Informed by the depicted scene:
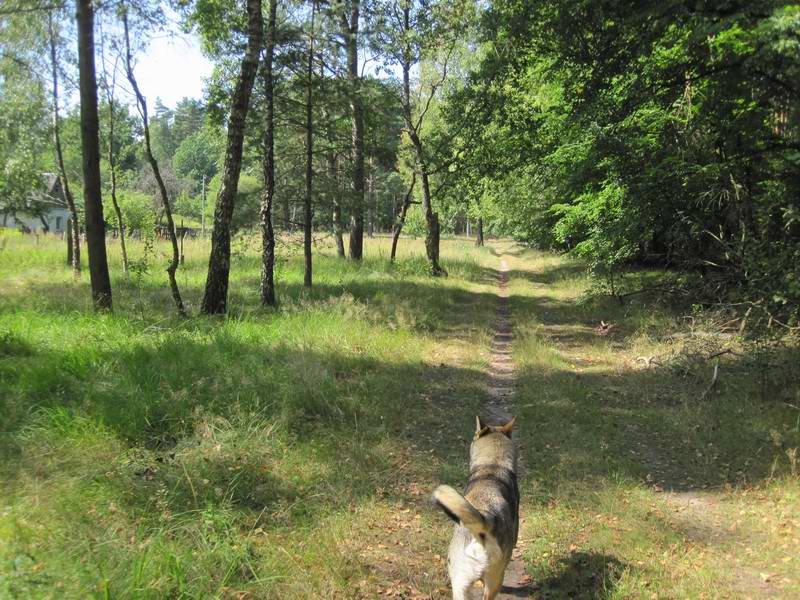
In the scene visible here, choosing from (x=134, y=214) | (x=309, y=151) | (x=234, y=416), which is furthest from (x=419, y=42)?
(x=134, y=214)

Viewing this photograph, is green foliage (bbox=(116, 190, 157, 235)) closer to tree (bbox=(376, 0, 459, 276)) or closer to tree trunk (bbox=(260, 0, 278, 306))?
tree (bbox=(376, 0, 459, 276))

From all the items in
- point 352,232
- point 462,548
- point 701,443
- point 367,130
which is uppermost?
point 367,130

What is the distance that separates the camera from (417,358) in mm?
9711

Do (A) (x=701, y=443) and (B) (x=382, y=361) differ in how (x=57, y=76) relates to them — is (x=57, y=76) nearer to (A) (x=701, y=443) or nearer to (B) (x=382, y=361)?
(B) (x=382, y=361)

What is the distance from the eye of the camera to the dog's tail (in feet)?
9.42

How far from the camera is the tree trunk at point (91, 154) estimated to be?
10914 millimetres

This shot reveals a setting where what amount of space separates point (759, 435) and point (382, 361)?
17.7ft

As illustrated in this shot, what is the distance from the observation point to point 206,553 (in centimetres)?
352

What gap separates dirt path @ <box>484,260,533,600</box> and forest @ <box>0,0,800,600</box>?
0.19 feet

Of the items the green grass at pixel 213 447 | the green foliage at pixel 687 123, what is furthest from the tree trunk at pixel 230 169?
the green foliage at pixel 687 123

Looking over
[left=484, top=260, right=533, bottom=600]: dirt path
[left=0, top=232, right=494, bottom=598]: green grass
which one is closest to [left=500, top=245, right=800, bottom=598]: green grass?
[left=484, top=260, right=533, bottom=600]: dirt path

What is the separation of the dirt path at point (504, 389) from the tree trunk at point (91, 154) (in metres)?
8.09

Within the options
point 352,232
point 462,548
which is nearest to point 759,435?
point 462,548

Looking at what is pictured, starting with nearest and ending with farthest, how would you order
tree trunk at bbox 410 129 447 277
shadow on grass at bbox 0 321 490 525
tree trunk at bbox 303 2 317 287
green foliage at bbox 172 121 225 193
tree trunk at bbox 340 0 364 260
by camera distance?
shadow on grass at bbox 0 321 490 525 → tree trunk at bbox 303 2 317 287 → tree trunk at bbox 340 0 364 260 → tree trunk at bbox 410 129 447 277 → green foliage at bbox 172 121 225 193
